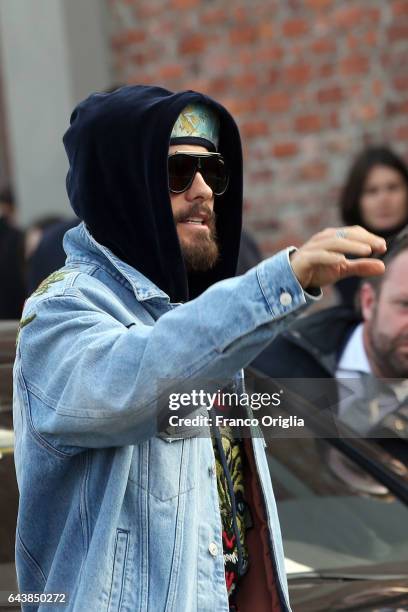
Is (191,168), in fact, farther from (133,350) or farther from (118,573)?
(118,573)

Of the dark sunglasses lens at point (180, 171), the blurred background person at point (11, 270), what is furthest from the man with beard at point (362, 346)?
the blurred background person at point (11, 270)

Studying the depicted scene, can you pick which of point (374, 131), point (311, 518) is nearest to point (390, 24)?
point (374, 131)

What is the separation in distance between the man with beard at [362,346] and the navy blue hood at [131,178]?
725 millimetres

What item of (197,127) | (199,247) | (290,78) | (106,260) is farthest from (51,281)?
(290,78)

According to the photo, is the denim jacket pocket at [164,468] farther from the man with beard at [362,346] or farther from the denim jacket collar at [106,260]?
the man with beard at [362,346]

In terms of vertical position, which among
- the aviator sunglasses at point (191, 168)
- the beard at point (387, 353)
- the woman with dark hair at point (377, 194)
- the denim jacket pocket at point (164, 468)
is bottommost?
the woman with dark hair at point (377, 194)

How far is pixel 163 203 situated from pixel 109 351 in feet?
1.09

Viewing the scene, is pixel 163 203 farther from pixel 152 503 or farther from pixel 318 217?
pixel 318 217

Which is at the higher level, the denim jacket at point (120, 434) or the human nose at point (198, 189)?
the human nose at point (198, 189)

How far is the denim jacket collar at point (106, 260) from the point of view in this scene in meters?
1.91

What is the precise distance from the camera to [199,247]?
2033 mm

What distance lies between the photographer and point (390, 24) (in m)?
6.03

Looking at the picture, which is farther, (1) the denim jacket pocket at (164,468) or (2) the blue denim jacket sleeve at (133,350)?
(1) the denim jacket pocket at (164,468)

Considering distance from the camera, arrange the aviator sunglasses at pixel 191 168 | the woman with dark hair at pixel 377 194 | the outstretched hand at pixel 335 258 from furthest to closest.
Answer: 1. the woman with dark hair at pixel 377 194
2. the aviator sunglasses at pixel 191 168
3. the outstretched hand at pixel 335 258
